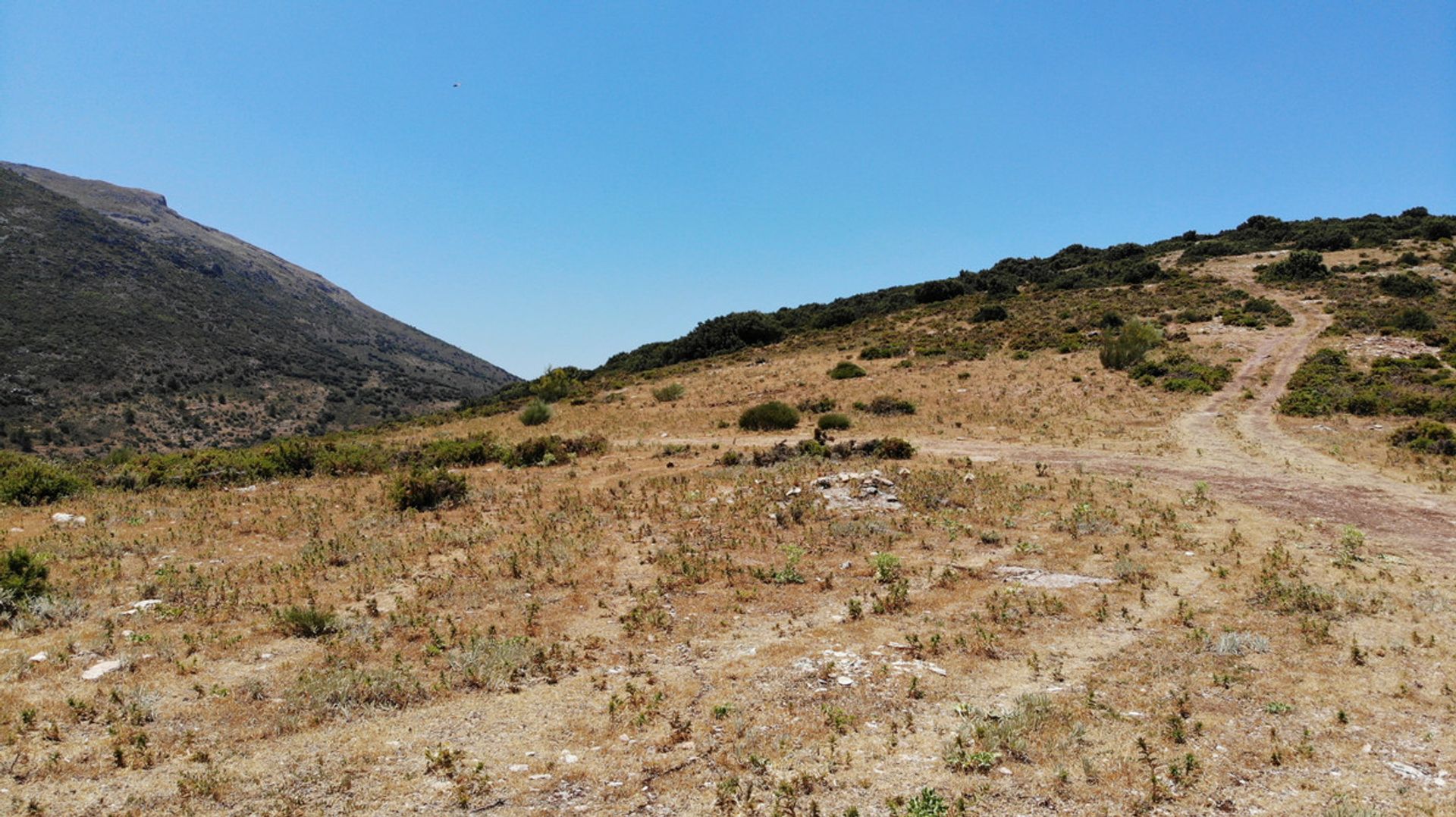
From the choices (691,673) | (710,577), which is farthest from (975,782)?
(710,577)

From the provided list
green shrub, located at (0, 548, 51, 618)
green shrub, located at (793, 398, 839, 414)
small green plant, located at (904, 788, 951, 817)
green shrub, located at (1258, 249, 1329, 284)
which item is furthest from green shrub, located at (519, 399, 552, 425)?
green shrub, located at (1258, 249, 1329, 284)

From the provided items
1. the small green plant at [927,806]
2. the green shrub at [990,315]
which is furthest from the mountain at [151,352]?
the small green plant at [927,806]

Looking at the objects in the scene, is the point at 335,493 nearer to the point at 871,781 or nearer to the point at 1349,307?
the point at 871,781

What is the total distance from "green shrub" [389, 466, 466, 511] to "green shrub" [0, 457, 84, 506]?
842 cm

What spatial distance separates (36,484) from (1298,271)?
243 feet

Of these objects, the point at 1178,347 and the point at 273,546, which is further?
the point at 1178,347

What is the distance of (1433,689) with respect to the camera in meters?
7.00

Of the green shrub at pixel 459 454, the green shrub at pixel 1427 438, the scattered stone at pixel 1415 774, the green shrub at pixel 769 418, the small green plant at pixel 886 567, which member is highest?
the green shrub at pixel 459 454

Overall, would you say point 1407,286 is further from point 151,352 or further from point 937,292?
point 151,352

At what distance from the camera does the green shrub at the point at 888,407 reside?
29.9m

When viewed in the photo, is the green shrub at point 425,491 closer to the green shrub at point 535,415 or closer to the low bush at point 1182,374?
the green shrub at point 535,415

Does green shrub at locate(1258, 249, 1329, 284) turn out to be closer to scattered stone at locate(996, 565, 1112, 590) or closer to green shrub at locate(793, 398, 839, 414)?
green shrub at locate(793, 398, 839, 414)

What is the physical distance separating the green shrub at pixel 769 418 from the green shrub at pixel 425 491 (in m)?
14.5

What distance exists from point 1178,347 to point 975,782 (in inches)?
1602
